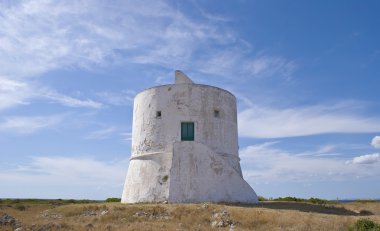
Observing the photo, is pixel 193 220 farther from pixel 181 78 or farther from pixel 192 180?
pixel 181 78

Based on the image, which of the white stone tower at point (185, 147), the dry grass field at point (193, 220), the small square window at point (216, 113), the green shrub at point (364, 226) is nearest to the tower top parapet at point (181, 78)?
the white stone tower at point (185, 147)

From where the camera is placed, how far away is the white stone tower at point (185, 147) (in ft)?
66.5

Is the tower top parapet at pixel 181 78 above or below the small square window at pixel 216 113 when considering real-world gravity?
above

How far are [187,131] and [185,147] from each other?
135cm

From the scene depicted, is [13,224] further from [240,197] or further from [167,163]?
[240,197]

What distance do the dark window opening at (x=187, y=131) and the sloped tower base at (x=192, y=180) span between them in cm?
89

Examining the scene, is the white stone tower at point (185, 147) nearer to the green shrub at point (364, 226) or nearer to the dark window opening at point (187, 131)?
the dark window opening at point (187, 131)

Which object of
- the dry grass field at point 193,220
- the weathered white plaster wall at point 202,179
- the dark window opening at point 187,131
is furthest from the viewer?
the dark window opening at point 187,131

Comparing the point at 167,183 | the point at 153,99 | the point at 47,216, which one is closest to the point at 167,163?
the point at 167,183

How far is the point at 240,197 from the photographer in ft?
67.6

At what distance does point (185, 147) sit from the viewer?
68.2ft

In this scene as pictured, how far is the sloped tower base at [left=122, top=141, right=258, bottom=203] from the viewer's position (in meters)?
20.0

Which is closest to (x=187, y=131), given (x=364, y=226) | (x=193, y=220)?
(x=193, y=220)

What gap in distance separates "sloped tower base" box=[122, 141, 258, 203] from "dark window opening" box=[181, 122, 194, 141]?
0.89 m
